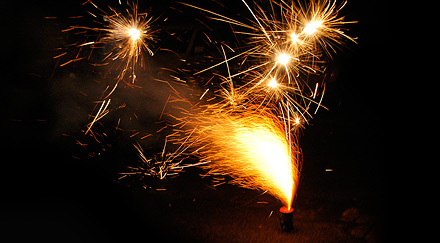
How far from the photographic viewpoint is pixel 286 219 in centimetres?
256

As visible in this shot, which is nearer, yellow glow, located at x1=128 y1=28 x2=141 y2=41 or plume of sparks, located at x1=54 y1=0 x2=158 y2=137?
yellow glow, located at x1=128 y1=28 x2=141 y2=41

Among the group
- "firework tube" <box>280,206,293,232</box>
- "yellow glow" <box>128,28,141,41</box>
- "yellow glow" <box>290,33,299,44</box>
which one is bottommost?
"firework tube" <box>280,206,293,232</box>

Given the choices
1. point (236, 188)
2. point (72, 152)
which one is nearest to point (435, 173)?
point (236, 188)

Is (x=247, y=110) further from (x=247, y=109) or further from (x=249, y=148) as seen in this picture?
(x=249, y=148)

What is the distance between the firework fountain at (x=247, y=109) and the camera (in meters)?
3.25

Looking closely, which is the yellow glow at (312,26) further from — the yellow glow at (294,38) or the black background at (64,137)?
the black background at (64,137)

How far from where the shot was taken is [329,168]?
3.52m

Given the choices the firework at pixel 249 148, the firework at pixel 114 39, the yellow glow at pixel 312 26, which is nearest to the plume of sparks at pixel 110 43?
the firework at pixel 114 39

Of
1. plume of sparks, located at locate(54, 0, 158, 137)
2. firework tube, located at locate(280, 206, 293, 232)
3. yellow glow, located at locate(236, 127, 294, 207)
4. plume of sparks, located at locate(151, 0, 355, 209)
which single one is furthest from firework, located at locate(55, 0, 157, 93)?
firework tube, located at locate(280, 206, 293, 232)

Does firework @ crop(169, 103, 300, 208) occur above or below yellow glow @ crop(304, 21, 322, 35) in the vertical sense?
below

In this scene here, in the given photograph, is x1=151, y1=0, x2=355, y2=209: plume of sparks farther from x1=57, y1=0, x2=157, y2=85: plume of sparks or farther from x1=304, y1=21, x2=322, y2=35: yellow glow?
x1=57, y1=0, x2=157, y2=85: plume of sparks

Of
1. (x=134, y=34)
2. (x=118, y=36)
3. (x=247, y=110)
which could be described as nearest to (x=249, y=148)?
(x=247, y=110)

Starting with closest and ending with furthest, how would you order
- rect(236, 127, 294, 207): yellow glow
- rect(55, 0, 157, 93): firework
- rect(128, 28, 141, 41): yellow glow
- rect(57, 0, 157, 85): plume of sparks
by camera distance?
rect(236, 127, 294, 207): yellow glow, rect(128, 28, 141, 41): yellow glow, rect(57, 0, 157, 85): plume of sparks, rect(55, 0, 157, 93): firework

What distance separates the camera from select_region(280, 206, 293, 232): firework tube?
254 cm
